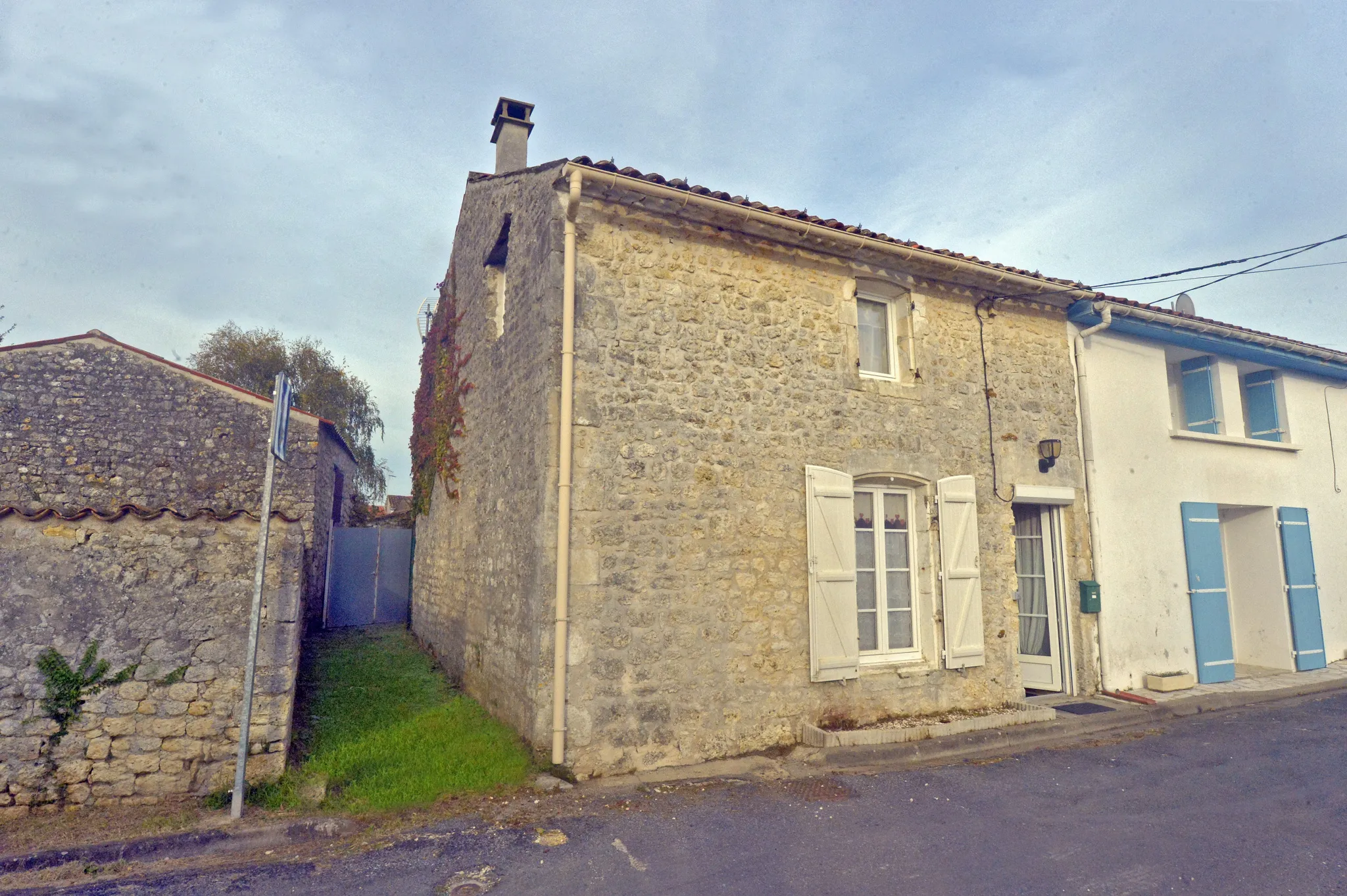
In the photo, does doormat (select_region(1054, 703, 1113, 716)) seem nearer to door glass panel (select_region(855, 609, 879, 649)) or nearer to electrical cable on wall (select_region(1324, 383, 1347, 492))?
door glass panel (select_region(855, 609, 879, 649))

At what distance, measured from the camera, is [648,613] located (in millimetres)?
5727

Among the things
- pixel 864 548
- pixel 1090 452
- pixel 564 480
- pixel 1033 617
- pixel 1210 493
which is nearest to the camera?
pixel 564 480

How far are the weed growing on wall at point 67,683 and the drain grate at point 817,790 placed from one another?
4.48 metres

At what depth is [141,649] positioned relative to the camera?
457 cm

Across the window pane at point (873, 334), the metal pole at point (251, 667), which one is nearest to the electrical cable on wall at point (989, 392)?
the window pane at point (873, 334)

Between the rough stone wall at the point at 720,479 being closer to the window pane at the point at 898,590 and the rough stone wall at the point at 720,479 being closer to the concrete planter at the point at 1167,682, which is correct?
the window pane at the point at 898,590

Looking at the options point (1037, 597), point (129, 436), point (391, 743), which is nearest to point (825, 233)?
point (1037, 597)

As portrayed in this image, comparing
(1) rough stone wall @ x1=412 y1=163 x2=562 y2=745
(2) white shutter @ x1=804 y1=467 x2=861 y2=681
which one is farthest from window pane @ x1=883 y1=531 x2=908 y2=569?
(1) rough stone wall @ x1=412 y1=163 x2=562 y2=745

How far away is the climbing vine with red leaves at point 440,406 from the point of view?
374 inches

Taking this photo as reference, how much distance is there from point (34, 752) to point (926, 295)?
7.90 metres

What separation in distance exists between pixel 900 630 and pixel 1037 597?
8.30 ft

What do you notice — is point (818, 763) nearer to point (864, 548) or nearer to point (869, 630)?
point (869, 630)

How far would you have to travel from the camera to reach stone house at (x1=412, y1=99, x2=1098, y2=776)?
5.67m

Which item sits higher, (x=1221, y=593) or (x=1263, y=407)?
(x=1263, y=407)
